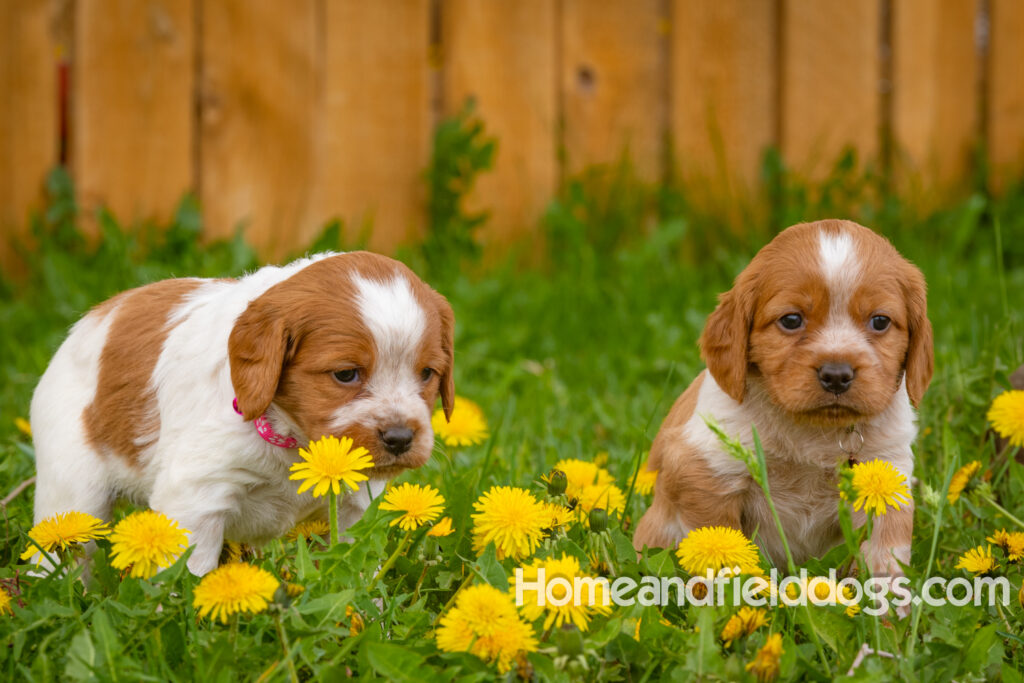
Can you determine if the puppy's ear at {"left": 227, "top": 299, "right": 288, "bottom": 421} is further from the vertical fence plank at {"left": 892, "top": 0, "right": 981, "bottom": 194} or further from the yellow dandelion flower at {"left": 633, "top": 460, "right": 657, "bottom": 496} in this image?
the vertical fence plank at {"left": 892, "top": 0, "right": 981, "bottom": 194}

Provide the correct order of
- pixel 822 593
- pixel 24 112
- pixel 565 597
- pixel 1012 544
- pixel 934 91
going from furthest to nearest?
pixel 934 91 < pixel 24 112 < pixel 1012 544 < pixel 822 593 < pixel 565 597

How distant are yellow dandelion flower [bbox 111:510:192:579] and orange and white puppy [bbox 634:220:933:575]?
133 centimetres

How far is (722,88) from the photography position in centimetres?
689

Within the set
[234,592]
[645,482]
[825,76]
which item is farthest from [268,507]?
[825,76]

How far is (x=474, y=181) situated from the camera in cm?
652

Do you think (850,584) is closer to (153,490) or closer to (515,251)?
(153,490)

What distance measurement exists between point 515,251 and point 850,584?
13.4 feet

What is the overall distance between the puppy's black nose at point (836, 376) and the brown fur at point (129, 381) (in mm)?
1705

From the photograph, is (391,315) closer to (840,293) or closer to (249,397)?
(249,397)

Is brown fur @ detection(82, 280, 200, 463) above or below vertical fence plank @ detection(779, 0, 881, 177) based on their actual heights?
below

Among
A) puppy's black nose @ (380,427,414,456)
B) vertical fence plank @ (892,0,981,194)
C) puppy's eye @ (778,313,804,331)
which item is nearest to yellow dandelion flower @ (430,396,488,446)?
puppy's black nose @ (380,427,414,456)

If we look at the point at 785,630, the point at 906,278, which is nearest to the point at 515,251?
the point at 906,278

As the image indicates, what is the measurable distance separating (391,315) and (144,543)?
0.85m

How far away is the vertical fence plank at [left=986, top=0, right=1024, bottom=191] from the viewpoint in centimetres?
715
